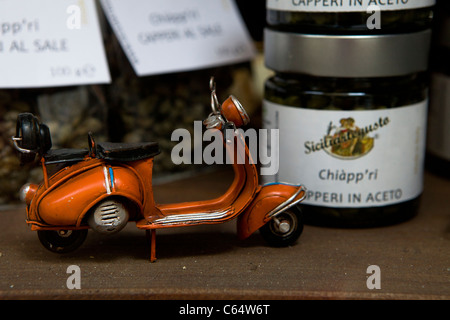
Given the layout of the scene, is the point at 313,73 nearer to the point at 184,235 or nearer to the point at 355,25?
the point at 355,25

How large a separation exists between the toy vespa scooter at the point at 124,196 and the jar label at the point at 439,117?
27cm

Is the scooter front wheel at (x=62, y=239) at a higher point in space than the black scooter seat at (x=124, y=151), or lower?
lower

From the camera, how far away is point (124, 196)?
0.47m

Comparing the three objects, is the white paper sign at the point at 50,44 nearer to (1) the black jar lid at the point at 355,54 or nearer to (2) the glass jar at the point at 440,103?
(1) the black jar lid at the point at 355,54

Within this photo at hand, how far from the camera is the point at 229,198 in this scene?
0.52 metres

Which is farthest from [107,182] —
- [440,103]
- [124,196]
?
Answer: [440,103]

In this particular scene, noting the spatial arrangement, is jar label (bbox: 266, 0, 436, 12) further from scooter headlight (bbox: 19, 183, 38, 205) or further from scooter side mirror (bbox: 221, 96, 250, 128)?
scooter headlight (bbox: 19, 183, 38, 205)

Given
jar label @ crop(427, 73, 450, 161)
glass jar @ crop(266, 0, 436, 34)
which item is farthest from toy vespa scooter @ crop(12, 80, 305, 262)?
jar label @ crop(427, 73, 450, 161)

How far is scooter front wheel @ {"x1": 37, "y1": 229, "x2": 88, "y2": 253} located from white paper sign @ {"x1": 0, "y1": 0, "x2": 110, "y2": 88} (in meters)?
0.17

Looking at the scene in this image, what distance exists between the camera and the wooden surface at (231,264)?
45 centimetres

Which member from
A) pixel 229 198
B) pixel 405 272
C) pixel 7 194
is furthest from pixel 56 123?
pixel 405 272

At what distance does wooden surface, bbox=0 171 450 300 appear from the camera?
17.8 inches

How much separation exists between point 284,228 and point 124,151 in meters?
0.16

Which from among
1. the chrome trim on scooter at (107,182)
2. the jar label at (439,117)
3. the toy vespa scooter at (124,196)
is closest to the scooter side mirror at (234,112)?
the toy vespa scooter at (124,196)
